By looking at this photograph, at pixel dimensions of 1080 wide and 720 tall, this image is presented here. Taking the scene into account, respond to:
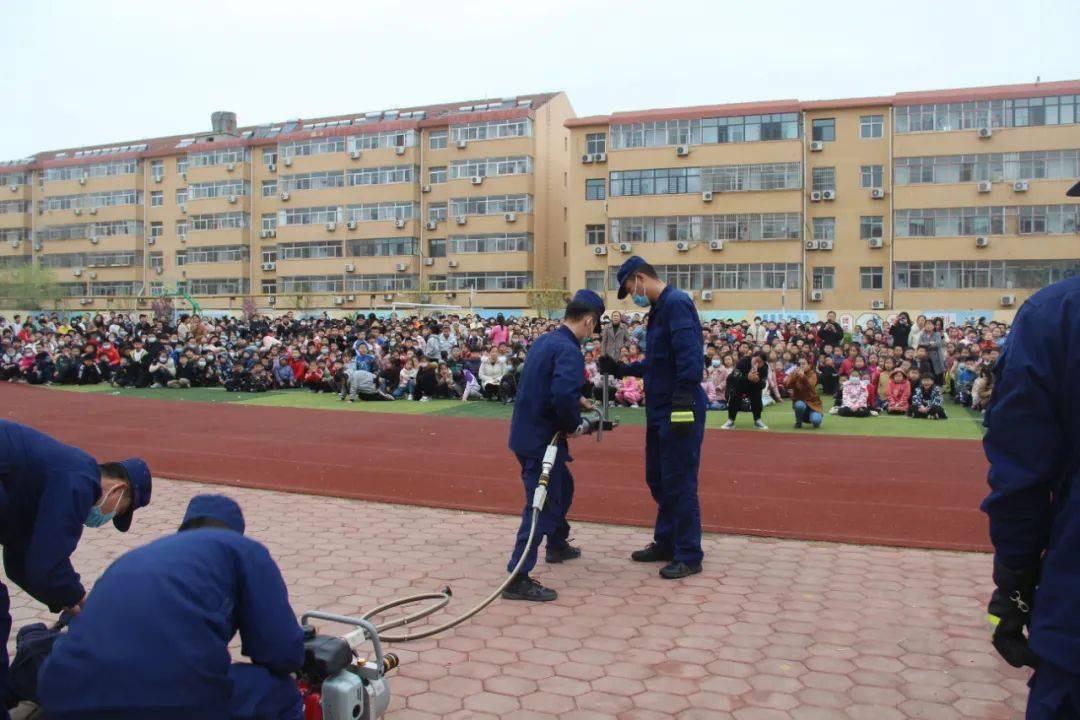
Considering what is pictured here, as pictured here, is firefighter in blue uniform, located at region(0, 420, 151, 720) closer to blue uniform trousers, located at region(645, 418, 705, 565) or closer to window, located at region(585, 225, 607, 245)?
blue uniform trousers, located at region(645, 418, 705, 565)

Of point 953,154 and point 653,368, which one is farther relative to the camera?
point 953,154

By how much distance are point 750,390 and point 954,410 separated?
16.1 feet

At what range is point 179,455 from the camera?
1159 centimetres

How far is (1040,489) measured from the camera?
2461 millimetres

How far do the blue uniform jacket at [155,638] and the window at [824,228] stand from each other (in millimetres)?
45302

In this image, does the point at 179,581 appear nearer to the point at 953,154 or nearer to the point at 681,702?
the point at 681,702

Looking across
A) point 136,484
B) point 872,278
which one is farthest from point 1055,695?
point 872,278

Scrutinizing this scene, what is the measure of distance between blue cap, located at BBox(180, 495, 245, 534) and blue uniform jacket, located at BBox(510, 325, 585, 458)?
9.45 feet

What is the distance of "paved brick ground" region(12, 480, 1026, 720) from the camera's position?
13.4ft

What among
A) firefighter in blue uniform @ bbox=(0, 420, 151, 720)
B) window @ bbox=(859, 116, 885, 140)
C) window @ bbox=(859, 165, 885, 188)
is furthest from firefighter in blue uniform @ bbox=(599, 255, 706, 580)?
window @ bbox=(859, 116, 885, 140)

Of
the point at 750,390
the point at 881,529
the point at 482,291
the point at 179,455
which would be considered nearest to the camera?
the point at 881,529

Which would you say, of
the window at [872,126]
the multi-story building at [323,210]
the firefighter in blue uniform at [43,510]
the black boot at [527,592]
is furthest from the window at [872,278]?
the firefighter in blue uniform at [43,510]

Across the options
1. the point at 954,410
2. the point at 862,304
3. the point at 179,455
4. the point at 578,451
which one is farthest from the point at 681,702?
the point at 862,304

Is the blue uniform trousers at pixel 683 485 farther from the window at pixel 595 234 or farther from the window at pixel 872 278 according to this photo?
the window at pixel 595 234
